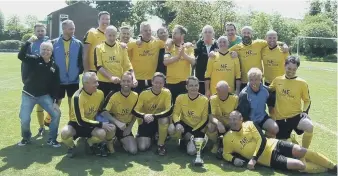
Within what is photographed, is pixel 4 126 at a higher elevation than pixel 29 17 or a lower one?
lower

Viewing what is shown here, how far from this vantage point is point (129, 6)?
66.6 metres

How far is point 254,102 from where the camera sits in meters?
6.54

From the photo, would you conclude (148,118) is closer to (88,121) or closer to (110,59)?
(88,121)

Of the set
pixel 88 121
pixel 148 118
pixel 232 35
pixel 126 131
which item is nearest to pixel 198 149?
pixel 148 118

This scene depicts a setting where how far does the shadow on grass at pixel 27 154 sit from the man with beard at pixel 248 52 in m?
3.76

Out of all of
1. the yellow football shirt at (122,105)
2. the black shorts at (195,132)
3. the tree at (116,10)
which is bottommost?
the black shorts at (195,132)

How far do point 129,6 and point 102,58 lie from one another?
6185 centimetres

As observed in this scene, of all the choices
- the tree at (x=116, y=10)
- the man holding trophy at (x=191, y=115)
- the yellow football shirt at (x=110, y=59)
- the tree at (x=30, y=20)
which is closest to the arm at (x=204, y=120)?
the man holding trophy at (x=191, y=115)

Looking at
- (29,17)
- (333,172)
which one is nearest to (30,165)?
(333,172)

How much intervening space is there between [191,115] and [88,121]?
181 cm

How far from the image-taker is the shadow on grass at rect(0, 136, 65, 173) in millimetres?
5777

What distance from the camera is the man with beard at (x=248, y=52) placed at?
724cm

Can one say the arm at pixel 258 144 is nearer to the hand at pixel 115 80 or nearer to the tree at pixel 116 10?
the hand at pixel 115 80

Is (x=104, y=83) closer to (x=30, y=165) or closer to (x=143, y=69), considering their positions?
(x=143, y=69)
